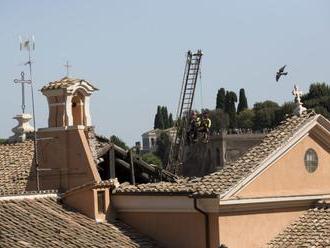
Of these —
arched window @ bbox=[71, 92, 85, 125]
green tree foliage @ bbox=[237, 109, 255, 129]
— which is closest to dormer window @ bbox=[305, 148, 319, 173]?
arched window @ bbox=[71, 92, 85, 125]

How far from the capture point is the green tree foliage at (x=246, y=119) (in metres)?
98.4

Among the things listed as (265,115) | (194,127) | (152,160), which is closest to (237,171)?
(194,127)

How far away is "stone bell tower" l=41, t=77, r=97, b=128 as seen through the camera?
17547 mm

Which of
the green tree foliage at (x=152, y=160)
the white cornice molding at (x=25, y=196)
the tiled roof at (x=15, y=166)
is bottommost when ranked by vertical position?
the green tree foliage at (x=152, y=160)

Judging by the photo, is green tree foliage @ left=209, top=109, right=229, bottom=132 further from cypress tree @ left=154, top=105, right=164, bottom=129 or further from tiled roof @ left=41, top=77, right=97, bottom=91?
tiled roof @ left=41, top=77, right=97, bottom=91

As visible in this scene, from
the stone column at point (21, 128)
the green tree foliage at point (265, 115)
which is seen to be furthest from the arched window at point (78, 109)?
the green tree foliage at point (265, 115)

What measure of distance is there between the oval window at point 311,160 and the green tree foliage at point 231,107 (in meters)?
81.5

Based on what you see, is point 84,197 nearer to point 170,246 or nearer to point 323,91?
point 170,246

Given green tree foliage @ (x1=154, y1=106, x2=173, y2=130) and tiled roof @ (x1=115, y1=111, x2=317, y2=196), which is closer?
tiled roof @ (x1=115, y1=111, x2=317, y2=196)

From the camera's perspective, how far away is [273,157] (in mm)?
15648

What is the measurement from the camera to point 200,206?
14.9m

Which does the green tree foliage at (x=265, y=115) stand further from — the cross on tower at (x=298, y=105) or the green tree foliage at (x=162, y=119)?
the cross on tower at (x=298, y=105)

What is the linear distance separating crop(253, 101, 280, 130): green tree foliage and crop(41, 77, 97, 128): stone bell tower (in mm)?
76209

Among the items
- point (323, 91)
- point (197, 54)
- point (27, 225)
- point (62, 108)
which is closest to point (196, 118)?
point (197, 54)
